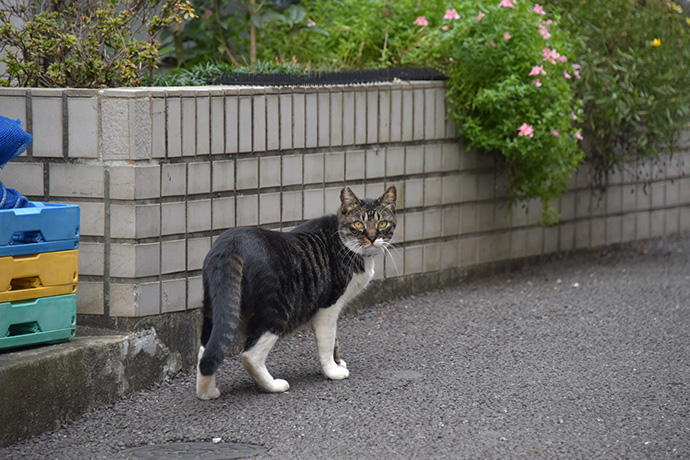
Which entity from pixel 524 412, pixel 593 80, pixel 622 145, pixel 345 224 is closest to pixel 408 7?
pixel 593 80

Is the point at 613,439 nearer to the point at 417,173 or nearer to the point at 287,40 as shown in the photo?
the point at 417,173

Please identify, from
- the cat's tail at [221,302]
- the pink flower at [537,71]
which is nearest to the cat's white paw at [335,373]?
the cat's tail at [221,302]

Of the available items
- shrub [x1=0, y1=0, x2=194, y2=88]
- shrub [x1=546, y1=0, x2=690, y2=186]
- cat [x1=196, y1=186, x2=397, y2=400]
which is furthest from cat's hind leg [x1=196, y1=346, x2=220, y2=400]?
shrub [x1=546, y1=0, x2=690, y2=186]

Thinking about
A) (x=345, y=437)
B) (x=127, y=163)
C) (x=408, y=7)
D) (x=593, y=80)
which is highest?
(x=408, y=7)

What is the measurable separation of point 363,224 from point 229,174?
0.84 metres

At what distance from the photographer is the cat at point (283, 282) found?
13.1 ft

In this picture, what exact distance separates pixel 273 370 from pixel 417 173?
2.08 metres

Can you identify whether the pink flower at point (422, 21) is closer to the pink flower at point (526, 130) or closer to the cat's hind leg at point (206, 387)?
the pink flower at point (526, 130)

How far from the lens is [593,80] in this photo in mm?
6801

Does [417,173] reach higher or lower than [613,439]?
higher

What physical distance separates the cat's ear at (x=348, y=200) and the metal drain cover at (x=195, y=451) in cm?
146

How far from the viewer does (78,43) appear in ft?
15.4

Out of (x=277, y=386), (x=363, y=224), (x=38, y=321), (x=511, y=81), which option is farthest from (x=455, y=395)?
(x=511, y=81)

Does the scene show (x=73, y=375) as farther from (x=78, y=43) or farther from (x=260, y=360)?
(x=78, y=43)
